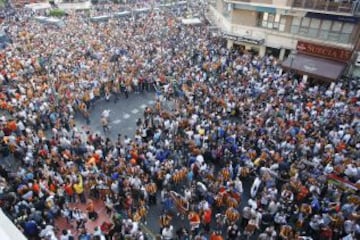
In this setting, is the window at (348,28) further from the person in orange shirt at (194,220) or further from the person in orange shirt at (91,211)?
the person in orange shirt at (91,211)

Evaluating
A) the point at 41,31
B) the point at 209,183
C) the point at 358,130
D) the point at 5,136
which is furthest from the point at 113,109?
the point at 41,31

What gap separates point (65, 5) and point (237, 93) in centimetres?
3621

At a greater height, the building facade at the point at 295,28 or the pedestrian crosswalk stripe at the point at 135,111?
the building facade at the point at 295,28

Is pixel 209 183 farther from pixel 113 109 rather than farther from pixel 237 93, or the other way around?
pixel 113 109

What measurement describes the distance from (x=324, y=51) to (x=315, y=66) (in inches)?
58.6

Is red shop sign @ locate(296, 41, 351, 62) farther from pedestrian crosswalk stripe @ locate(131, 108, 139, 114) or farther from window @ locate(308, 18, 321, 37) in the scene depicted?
pedestrian crosswalk stripe @ locate(131, 108, 139, 114)

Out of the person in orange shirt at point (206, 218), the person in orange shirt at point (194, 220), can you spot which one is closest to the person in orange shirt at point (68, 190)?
the person in orange shirt at point (194, 220)

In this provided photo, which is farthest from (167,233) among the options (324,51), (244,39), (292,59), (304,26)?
(244,39)

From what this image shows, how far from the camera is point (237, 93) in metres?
19.4

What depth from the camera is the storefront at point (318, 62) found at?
2050 cm

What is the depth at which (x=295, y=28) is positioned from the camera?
22984mm

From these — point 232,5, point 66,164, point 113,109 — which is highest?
point 232,5

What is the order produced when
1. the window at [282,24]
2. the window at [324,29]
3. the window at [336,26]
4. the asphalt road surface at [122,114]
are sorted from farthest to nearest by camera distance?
1. the window at [282,24]
2. the window at [324,29]
3. the window at [336,26]
4. the asphalt road surface at [122,114]

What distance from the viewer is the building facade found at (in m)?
20.3
